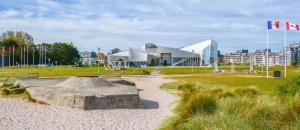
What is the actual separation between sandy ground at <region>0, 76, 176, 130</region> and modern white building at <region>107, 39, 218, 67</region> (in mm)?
133889

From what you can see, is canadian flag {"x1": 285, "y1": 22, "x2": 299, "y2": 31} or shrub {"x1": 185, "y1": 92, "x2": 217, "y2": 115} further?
canadian flag {"x1": 285, "y1": 22, "x2": 299, "y2": 31}

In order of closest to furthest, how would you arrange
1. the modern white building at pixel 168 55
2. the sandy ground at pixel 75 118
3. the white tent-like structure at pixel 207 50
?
the sandy ground at pixel 75 118, the modern white building at pixel 168 55, the white tent-like structure at pixel 207 50

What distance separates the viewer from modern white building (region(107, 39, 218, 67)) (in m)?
153

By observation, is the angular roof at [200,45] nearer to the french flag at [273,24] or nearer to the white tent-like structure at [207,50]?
the white tent-like structure at [207,50]

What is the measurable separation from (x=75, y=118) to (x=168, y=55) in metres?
145

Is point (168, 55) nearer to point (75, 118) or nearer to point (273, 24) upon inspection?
point (273, 24)

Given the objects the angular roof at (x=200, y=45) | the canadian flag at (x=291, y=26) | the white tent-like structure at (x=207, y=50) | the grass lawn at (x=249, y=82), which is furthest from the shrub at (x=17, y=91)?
the angular roof at (x=200, y=45)

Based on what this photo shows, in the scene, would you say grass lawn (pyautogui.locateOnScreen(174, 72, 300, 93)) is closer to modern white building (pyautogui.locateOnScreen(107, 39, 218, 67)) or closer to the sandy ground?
the sandy ground

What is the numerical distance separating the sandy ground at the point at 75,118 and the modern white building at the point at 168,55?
133889 mm

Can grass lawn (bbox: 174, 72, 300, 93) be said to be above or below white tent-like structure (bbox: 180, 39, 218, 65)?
below

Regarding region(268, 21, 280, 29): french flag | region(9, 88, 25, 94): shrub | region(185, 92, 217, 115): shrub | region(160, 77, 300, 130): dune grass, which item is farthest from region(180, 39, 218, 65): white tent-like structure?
region(160, 77, 300, 130): dune grass

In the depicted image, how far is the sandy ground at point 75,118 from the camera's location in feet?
38.6

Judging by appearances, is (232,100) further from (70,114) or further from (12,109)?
(12,109)

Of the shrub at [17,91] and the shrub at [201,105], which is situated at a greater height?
the shrub at [201,105]
